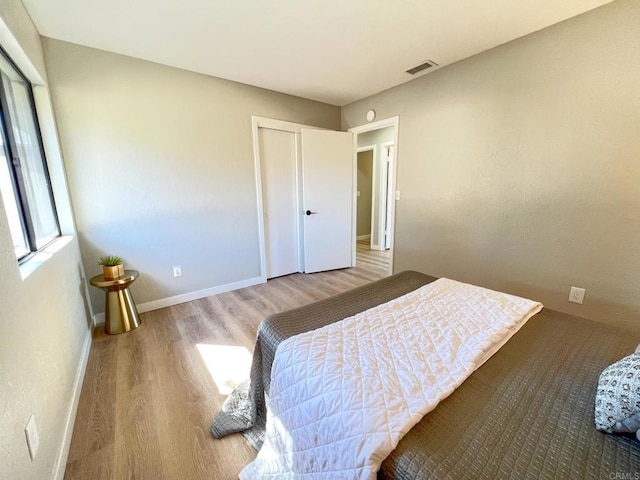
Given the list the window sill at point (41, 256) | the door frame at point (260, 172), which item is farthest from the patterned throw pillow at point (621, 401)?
the door frame at point (260, 172)

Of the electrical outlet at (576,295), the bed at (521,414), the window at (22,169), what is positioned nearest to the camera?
the bed at (521,414)

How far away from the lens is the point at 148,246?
8.57 feet

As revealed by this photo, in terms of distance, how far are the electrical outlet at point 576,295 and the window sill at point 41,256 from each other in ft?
11.0

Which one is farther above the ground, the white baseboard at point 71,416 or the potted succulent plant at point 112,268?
the potted succulent plant at point 112,268

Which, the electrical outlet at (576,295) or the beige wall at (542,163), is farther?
the electrical outlet at (576,295)

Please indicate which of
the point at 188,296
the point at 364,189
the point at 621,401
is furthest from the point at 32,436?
the point at 364,189

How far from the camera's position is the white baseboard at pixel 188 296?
262cm

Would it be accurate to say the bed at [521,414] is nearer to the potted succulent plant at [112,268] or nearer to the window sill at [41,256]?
the window sill at [41,256]

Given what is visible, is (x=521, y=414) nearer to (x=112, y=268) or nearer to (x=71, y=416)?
(x=71, y=416)

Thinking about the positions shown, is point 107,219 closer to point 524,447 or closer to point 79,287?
point 79,287

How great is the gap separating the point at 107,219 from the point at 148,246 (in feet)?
1.33

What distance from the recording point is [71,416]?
1375mm

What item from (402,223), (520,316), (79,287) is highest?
(402,223)

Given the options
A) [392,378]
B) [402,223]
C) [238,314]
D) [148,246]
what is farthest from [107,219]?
[402,223]
